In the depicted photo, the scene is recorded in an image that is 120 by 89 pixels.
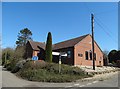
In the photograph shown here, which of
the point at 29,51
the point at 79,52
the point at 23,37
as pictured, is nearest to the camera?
the point at 79,52

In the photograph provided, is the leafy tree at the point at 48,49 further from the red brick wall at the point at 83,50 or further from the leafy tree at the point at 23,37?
the leafy tree at the point at 23,37

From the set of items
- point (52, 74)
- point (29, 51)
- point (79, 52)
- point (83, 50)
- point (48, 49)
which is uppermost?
point (29, 51)

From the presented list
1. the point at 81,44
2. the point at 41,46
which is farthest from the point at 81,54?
the point at 41,46

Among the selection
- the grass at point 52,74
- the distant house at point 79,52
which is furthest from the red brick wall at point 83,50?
the grass at point 52,74

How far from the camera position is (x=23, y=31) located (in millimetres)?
94562

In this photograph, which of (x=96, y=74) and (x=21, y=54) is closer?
(x=96, y=74)

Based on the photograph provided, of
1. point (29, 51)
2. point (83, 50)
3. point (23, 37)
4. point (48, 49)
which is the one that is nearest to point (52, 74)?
point (48, 49)

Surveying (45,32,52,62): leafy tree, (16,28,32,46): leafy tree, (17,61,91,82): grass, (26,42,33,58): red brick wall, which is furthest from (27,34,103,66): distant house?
(16,28,32,46): leafy tree

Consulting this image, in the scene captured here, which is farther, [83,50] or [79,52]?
[83,50]

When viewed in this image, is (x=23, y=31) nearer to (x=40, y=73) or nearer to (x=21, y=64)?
(x=21, y=64)

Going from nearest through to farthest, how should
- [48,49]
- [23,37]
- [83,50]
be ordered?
1. [48,49]
2. [83,50]
3. [23,37]

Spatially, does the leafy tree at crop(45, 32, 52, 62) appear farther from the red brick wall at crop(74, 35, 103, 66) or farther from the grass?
the grass

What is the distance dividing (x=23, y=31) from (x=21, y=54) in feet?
160

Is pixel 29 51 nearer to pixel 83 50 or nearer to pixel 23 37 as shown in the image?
pixel 83 50
